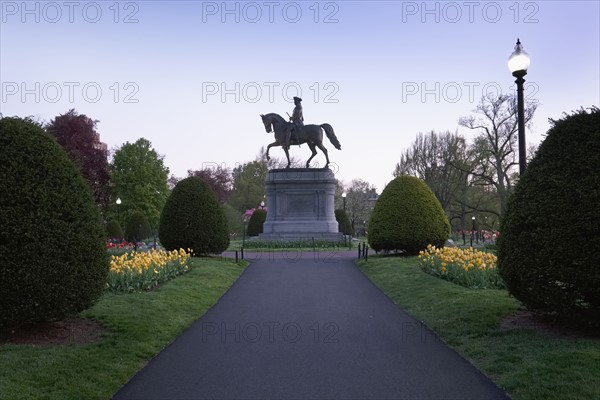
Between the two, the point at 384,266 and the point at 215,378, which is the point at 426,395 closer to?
the point at 215,378

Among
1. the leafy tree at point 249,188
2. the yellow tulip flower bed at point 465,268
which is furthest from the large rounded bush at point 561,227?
the leafy tree at point 249,188

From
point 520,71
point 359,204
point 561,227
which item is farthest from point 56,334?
point 359,204

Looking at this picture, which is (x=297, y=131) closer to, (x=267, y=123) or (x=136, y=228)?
(x=267, y=123)

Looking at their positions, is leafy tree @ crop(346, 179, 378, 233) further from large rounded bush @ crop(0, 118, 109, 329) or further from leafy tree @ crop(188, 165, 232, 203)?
large rounded bush @ crop(0, 118, 109, 329)

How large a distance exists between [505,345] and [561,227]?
1951 millimetres

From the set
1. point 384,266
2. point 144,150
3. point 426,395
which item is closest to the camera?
point 426,395

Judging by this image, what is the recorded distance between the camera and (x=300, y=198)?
32375mm

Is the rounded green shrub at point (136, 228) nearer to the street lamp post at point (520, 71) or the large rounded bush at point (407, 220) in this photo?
the large rounded bush at point (407, 220)

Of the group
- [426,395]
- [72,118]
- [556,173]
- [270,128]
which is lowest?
[426,395]

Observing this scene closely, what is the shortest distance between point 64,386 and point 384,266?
13373 mm

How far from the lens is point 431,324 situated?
8.97 m

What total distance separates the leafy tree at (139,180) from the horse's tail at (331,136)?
109 ft

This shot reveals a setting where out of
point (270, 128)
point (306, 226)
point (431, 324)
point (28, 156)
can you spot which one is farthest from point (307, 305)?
point (270, 128)

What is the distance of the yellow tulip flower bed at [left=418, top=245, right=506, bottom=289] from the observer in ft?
40.4
